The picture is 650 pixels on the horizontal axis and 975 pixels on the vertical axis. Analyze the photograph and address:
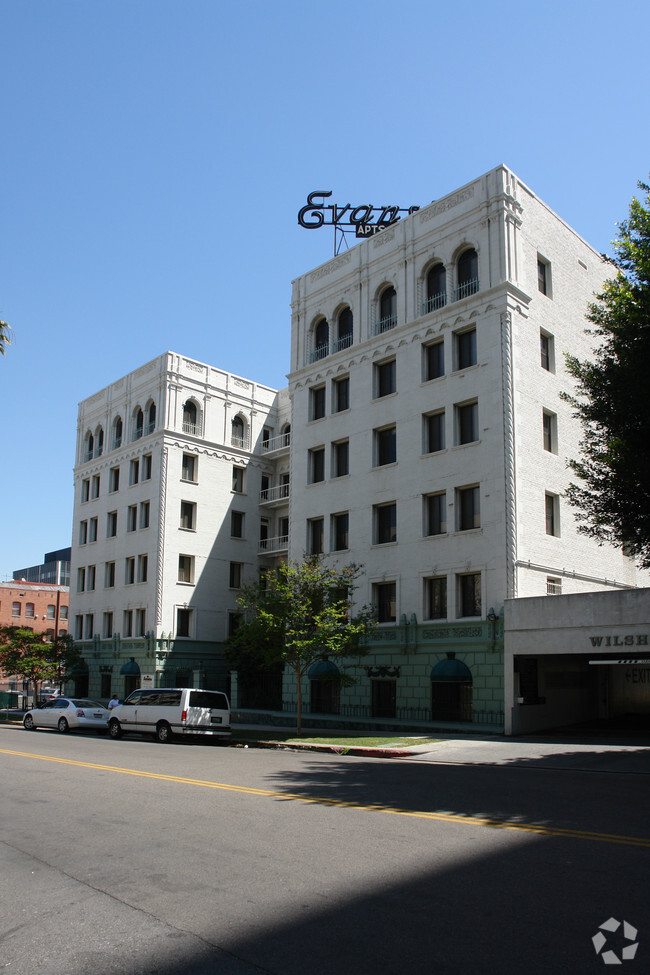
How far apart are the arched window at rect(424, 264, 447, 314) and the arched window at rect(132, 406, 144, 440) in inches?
889

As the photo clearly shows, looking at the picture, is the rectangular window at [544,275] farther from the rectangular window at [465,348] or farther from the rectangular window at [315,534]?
the rectangular window at [315,534]

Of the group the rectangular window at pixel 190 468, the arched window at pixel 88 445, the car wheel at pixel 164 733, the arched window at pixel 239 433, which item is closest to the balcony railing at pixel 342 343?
the rectangular window at pixel 190 468

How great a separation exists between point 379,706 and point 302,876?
25776 millimetres

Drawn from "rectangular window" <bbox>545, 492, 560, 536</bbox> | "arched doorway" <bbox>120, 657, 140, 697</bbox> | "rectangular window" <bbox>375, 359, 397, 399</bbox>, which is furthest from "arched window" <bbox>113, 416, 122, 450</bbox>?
"rectangular window" <bbox>545, 492, 560, 536</bbox>

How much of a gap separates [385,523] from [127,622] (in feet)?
68.2

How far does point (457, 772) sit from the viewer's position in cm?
1614

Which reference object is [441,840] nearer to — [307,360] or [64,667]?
[307,360]

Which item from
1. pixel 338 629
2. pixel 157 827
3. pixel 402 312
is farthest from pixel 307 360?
pixel 157 827

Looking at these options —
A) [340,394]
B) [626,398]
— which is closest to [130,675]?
[340,394]

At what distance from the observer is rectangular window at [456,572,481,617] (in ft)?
95.8

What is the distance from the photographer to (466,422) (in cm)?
3106

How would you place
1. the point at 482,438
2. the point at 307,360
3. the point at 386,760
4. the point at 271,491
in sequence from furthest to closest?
the point at 271,491 < the point at 307,360 < the point at 482,438 < the point at 386,760

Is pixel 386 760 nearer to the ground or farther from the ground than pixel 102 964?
nearer to the ground

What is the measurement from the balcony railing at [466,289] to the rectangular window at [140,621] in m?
25.5
